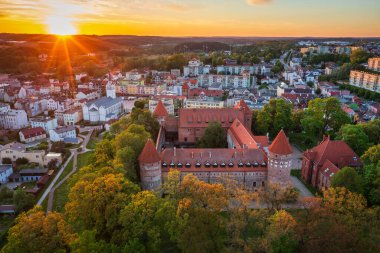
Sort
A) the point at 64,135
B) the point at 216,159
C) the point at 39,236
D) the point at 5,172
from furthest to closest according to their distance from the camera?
the point at 64,135 → the point at 5,172 → the point at 216,159 → the point at 39,236

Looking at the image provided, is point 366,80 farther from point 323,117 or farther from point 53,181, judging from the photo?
point 53,181

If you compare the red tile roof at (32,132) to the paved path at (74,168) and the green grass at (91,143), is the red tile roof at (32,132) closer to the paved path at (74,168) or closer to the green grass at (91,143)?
the paved path at (74,168)

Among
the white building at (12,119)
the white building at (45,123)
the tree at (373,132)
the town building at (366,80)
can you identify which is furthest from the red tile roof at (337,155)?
the town building at (366,80)

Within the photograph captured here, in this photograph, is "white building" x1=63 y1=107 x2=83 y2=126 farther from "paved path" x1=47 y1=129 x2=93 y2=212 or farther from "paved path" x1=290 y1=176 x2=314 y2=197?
"paved path" x1=290 y1=176 x2=314 y2=197

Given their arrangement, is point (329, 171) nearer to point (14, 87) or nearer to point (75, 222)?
point (75, 222)

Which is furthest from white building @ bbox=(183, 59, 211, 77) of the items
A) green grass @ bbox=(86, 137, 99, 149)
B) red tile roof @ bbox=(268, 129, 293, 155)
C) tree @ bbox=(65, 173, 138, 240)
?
tree @ bbox=(65, 173, 138, 240)

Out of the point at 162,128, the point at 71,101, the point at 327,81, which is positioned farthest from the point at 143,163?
the point at 327,81

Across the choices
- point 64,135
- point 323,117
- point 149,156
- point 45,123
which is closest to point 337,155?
point 323,117
